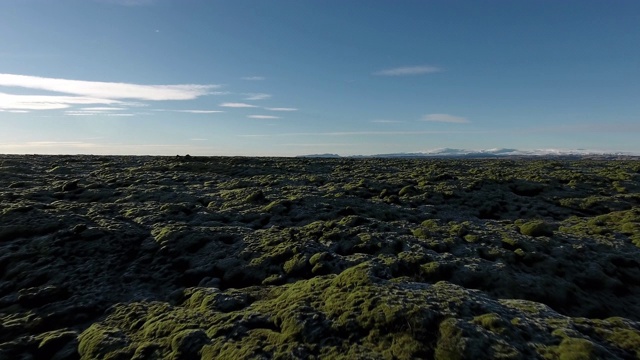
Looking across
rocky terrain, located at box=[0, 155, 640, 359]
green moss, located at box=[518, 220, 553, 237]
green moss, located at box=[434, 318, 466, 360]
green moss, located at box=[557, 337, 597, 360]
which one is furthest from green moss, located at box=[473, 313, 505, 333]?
green moss, located at box=[518, 220, 553, 237]

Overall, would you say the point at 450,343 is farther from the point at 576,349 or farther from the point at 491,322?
the point at 576,349

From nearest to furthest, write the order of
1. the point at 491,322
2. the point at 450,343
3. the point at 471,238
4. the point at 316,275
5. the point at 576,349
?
the point at 576,349 → the point at 450,343 → the point at 491,322 → the point at 316,275 → the point at 471,238

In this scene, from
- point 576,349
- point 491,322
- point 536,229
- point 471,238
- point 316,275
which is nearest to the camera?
point 576,349

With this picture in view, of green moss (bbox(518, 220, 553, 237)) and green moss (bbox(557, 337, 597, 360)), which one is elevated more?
green moss (bbox(518, 220, 553, 237))

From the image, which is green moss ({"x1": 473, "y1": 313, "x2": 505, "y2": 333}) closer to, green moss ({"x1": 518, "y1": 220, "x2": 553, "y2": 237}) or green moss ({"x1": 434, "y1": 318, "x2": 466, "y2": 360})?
green moss ({"x1": 434, "y1": 318, "x2": 466, "y2": 360})

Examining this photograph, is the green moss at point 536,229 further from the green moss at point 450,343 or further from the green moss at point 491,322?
the green moss at point 450,343

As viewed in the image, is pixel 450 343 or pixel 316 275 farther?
pixel 316 275

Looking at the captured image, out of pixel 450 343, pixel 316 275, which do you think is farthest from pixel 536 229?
pixel 450 343

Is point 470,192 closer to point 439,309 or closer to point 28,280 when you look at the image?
point 439,309
